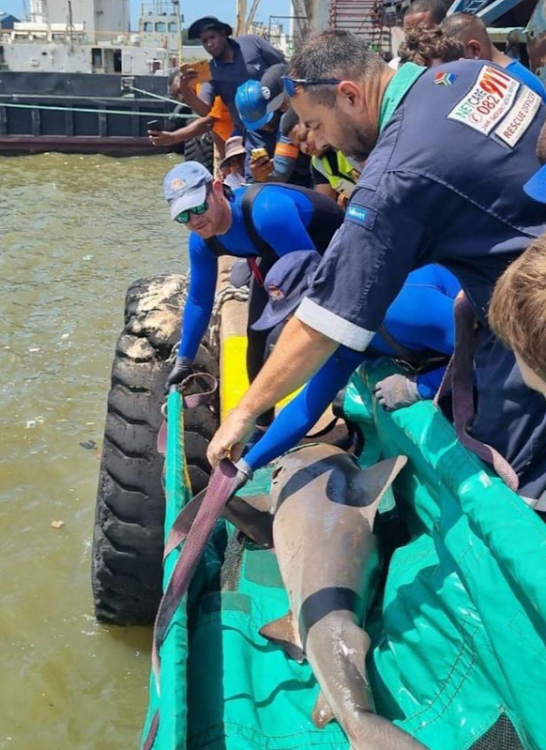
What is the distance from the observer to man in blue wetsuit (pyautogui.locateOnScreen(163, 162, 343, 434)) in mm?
3338

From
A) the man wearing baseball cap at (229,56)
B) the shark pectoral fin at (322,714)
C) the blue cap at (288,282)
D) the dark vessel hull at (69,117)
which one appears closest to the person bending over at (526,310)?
the shark pectoral fin at (322,714)

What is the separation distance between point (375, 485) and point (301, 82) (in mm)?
1323

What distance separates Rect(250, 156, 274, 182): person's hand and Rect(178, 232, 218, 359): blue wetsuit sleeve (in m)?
Result: 1.70

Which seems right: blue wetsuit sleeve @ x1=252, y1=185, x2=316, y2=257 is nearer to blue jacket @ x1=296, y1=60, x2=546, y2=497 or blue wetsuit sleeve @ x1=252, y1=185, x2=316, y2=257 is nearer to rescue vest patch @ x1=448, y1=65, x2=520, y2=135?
blue jacket @ x1=296, y1=60, x2=546, y2=497

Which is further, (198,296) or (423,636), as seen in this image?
(198,296)

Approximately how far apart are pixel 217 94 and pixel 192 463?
14.6 feet

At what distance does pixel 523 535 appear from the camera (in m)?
1.77

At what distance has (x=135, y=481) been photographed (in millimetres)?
3730

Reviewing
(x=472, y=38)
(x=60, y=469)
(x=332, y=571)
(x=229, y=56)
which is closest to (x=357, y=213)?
(x=332, y=571)

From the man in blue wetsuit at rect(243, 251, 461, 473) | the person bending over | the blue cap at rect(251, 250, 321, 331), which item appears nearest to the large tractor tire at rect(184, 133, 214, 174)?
the blue cap at rect(251, 250, 321, 331)

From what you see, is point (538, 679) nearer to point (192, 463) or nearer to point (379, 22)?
point (192, 463)

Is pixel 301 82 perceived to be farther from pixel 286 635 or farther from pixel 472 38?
pixel 472 38

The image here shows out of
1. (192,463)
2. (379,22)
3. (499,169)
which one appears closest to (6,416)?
(192,463)

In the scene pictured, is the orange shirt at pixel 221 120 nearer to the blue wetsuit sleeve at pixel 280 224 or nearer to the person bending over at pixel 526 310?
the blue wetsuit sleeve at pixel 280 224
